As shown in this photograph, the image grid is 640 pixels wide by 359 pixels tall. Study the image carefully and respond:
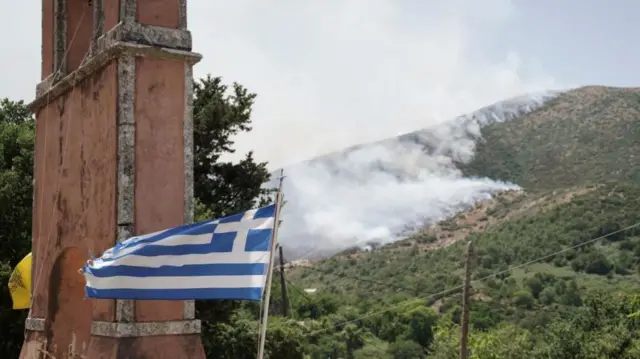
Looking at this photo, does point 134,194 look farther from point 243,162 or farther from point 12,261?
point 243,162

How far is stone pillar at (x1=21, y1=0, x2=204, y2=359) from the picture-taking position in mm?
7488

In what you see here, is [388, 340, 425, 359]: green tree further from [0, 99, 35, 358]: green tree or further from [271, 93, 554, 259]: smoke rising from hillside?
[271, 93, 554, 259]: smoke rising from hillside

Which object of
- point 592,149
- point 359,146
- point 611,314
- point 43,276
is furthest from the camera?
point 359,146

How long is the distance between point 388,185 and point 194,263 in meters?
122

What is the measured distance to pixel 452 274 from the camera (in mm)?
71938

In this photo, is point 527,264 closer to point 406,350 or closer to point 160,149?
point 406,350

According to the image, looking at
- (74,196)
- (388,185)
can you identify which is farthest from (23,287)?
(388,185)

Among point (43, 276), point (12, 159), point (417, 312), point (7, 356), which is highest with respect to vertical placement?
point (12, 159)

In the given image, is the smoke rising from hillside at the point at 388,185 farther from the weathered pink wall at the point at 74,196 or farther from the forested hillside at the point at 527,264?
the weathered pink wall at the point at 74,196

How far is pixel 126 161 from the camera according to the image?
7.58 meters

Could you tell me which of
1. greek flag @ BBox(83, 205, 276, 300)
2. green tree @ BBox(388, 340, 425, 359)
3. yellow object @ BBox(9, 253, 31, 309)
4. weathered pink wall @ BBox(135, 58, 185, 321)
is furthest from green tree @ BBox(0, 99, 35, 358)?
green tree @ BBox(388, 340, 425, 359)

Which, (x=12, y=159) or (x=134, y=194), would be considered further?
(x=12, y=159)

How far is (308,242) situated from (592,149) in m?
38.8

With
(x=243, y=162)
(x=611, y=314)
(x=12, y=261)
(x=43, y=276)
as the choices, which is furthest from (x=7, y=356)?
(x=611, y=314)
